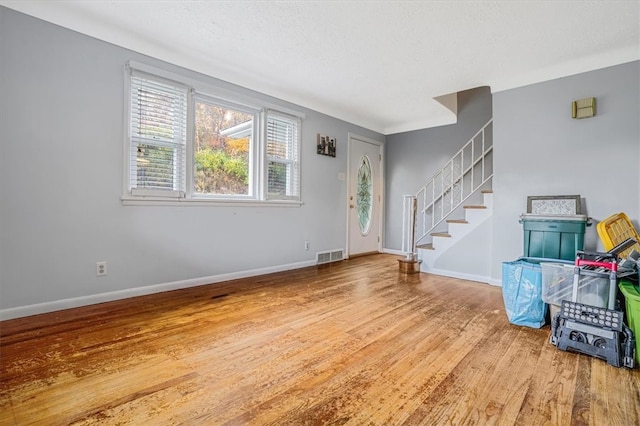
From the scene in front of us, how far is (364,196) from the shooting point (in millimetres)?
5512

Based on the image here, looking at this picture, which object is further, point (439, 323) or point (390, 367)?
point (439, 323)

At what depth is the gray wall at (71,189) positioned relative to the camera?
2.24 m

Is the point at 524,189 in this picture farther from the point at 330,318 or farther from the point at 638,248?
the point at 330,318

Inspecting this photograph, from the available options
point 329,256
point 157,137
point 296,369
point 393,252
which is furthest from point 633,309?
point 393,252

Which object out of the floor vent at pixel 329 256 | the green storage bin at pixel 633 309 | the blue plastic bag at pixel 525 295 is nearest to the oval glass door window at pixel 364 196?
the floor vent at pixel 329 256

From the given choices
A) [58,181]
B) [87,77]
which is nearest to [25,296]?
[58,181]

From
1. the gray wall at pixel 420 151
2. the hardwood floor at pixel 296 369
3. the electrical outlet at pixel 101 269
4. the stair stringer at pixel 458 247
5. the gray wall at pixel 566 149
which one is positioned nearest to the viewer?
the hardwood floor at pixel 296 369

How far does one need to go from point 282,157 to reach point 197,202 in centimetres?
138

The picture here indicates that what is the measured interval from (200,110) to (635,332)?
13.2 ft

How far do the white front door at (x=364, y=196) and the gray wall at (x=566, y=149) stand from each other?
225cm

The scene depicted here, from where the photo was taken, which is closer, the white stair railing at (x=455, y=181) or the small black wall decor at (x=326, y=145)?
the white stair railing at (x=455, y=181)

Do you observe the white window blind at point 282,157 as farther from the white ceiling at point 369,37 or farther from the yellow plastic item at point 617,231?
the yellow plastic item at point 617,231

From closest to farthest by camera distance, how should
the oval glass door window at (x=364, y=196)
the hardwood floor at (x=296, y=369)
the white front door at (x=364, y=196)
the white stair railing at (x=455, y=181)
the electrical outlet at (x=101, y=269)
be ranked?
1. the hardwood floor at (x=296, y=369)
2. the electrical outlet at (x=101, y=269)
3. the white stair railing at (x=455, y=181)
4. the white front door at (x=364, y=196)
5. the oval glass door window at (x=364, y=196)

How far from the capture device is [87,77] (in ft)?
8.41
